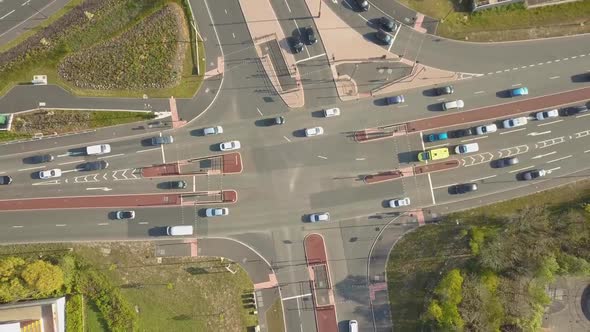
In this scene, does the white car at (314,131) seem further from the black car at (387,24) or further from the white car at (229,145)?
the black car at (387,24)

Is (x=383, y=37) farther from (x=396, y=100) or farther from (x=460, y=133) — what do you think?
(x=460, y=133)

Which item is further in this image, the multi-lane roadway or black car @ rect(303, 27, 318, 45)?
black car @ rect(303, 27, 318, 45)

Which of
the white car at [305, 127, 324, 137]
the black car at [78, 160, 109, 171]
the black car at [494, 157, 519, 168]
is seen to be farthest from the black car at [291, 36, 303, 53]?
the black car at [494, 157, 519, 168]

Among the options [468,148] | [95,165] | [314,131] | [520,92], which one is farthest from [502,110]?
[95,165]

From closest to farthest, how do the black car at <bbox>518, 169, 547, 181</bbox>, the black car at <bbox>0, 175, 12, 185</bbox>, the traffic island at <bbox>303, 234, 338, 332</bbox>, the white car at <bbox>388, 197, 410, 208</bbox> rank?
the black car at <bbox>518, 169, 547, 181</bbox> → the white car at <bbox>388, 197, 410, 208</bbox> → the traffic island at <bbox>303, 234, 338, 332</bbox> → the black car at <bbox>0, 175, 12, 185</bbox>

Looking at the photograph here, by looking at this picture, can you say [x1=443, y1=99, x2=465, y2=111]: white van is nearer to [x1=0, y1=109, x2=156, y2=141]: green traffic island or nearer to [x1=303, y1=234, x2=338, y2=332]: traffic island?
[x1=303, y1=234, x2=338, y2=332]: traffic island

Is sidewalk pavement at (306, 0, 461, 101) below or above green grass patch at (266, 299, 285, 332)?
above
